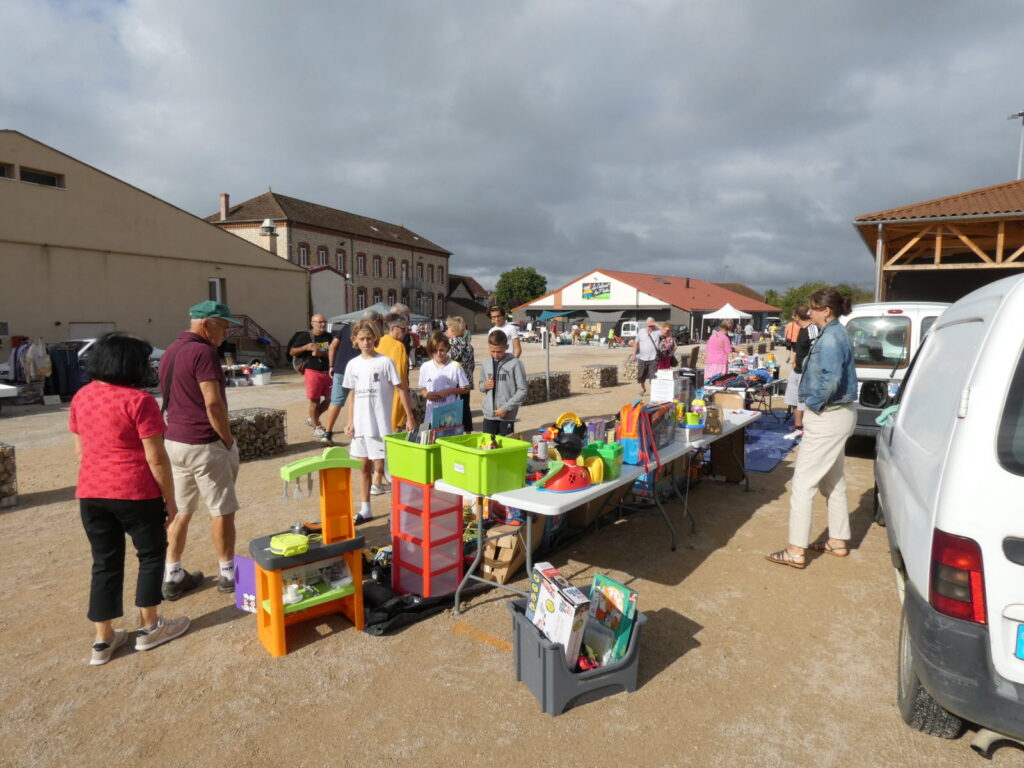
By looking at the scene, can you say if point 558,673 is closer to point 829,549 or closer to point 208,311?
point 208,311

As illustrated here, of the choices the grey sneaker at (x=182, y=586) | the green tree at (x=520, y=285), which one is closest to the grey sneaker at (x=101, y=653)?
the grey sneaker at (x=182, y=586)

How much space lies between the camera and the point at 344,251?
4344 centimetres

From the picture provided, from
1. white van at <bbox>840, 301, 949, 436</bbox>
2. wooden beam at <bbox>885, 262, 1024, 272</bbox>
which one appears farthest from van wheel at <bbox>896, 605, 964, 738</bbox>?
wooden beam at <bbox>885, 262, 1024, 272</bbox>

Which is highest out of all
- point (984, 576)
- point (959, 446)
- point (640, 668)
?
point (959, 446)

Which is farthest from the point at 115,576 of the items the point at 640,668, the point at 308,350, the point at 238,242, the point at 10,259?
the point at 238,242

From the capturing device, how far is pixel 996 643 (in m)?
2.04

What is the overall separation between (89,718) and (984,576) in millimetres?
3766

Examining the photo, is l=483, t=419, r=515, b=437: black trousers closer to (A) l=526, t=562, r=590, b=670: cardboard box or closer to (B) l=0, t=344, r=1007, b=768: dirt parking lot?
(B) l=0, t=344, r=1007, b=768: dirt parking lot

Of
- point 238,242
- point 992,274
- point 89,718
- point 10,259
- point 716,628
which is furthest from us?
point 238,242

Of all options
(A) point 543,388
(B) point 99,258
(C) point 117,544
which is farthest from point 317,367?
(B) point 99,258

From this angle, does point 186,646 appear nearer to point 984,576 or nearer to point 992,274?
point 984,576

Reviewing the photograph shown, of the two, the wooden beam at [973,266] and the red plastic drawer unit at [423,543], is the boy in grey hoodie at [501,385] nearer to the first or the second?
the red plastic drawer unit at [423,543]

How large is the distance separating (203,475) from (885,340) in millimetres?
8444

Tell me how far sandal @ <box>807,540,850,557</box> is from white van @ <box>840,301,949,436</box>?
3649 mm
